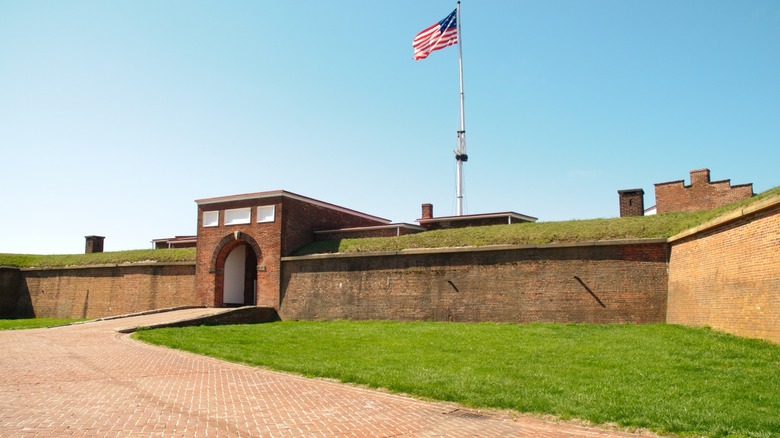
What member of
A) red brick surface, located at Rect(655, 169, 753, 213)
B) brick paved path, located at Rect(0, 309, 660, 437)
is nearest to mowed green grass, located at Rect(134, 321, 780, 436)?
brick paved path, located at Rect(0, 309, 660, 437)

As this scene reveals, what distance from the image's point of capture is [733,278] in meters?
13.2

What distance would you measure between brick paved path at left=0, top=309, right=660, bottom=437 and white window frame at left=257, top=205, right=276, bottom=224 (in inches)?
567

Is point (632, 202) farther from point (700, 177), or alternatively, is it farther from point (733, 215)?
point (733, 215)

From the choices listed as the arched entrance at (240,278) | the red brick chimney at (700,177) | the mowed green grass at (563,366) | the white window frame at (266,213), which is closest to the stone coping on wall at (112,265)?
the arched entrance at (240,278)

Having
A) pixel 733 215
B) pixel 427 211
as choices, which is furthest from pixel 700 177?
pixel 733 215

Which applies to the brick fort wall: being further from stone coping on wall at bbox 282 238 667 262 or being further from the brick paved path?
the brick paved path

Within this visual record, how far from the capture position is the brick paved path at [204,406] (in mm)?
6723

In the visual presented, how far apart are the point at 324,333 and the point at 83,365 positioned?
771 centimetres

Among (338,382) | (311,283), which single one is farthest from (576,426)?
(311,283)

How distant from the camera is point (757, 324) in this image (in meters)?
12.0

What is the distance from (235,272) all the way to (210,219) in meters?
2.98

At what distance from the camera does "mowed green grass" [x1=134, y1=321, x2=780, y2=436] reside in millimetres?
7355

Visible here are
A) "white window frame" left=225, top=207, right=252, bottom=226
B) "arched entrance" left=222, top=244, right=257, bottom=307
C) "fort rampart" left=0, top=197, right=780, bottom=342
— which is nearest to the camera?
"fort rampart" left=0, top=197, right=780, bottom=342

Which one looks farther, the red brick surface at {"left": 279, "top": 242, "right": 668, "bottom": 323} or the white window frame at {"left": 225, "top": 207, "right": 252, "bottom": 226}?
the white window frame at {"left": 225, "top": 207, "right": 252, "bottom": 226}
